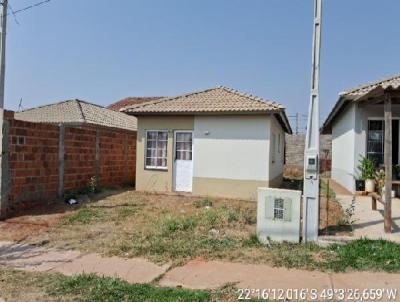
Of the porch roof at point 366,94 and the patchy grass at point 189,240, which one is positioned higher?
the porch roof at point 366,94

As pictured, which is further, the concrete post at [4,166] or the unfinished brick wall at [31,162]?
the unfinished brick wall at [31,162]

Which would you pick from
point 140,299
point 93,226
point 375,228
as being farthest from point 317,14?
point 93,226

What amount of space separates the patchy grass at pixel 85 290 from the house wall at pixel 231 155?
27.7 feet

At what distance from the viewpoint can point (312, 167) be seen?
281 inches

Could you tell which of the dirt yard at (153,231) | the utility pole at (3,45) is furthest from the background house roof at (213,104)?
the utility pole at (3,45)

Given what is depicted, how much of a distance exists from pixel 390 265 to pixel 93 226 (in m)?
6.15

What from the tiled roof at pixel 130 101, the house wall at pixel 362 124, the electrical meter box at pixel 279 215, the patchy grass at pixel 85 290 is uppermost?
the tiled roof at pixel 130 101

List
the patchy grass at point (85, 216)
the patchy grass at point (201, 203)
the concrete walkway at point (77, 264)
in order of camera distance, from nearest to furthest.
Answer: the concrete walkway at point (77, 264) → the patchy grass at point (85, 216) → the patchy grass at point (201, 203)

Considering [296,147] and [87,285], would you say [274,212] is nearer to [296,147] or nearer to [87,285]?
[87,285]

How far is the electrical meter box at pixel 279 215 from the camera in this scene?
706 centimetres

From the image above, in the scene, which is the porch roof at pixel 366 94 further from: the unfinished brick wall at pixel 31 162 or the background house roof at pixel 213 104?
the unfinished brick wall at pixel 31 162

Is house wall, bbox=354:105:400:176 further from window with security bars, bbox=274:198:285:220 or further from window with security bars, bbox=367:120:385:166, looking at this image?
window with security bars, bbox=274:198:285:220

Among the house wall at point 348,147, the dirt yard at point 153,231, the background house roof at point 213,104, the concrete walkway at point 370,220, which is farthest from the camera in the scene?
the house wall at point 348,147

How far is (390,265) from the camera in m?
5.81
